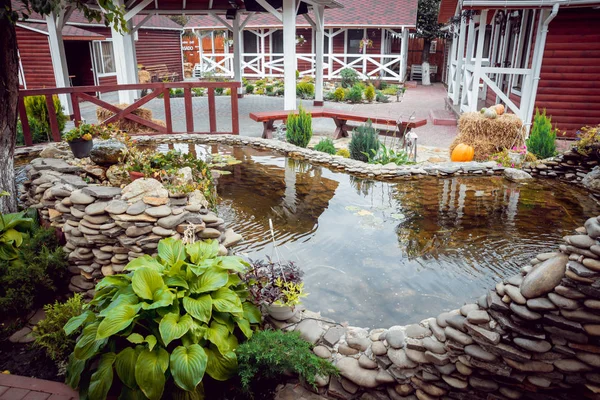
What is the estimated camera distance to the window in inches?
708

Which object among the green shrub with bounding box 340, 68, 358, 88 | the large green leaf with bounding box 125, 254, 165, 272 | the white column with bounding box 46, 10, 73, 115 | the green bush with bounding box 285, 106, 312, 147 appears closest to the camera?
the large green leaf with bounding box 125, 254, 165, 272

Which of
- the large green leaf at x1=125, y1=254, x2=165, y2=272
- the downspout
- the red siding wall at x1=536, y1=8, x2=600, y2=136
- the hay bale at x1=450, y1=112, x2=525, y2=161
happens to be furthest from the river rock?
the red siding wall at x1=536, y1=8, x2=600, y2=136

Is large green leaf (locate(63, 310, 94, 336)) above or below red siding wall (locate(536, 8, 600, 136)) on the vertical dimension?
below

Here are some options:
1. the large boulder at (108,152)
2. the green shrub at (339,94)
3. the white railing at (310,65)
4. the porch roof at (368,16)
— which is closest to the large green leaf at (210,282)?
the large boulder at (108,152)

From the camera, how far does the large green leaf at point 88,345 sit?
2766 mm

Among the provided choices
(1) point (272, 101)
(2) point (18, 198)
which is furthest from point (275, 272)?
(1) point (272, 101)

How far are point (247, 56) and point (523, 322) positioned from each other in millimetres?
24450

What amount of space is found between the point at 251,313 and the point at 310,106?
478 inches

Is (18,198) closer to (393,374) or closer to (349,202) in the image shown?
(349,202)

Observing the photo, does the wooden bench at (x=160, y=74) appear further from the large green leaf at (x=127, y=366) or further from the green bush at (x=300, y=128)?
the large green leaf at (x=127, y=366)

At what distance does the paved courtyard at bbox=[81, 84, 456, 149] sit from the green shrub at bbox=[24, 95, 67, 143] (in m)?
2.38

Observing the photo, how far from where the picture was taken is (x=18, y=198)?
Result: 539cm

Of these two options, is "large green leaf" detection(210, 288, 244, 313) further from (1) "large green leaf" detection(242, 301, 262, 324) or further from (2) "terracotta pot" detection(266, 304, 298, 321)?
(2) "terracotta pot" detection(266, 304, 298, 321)

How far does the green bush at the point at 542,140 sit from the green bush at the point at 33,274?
7.13 m
